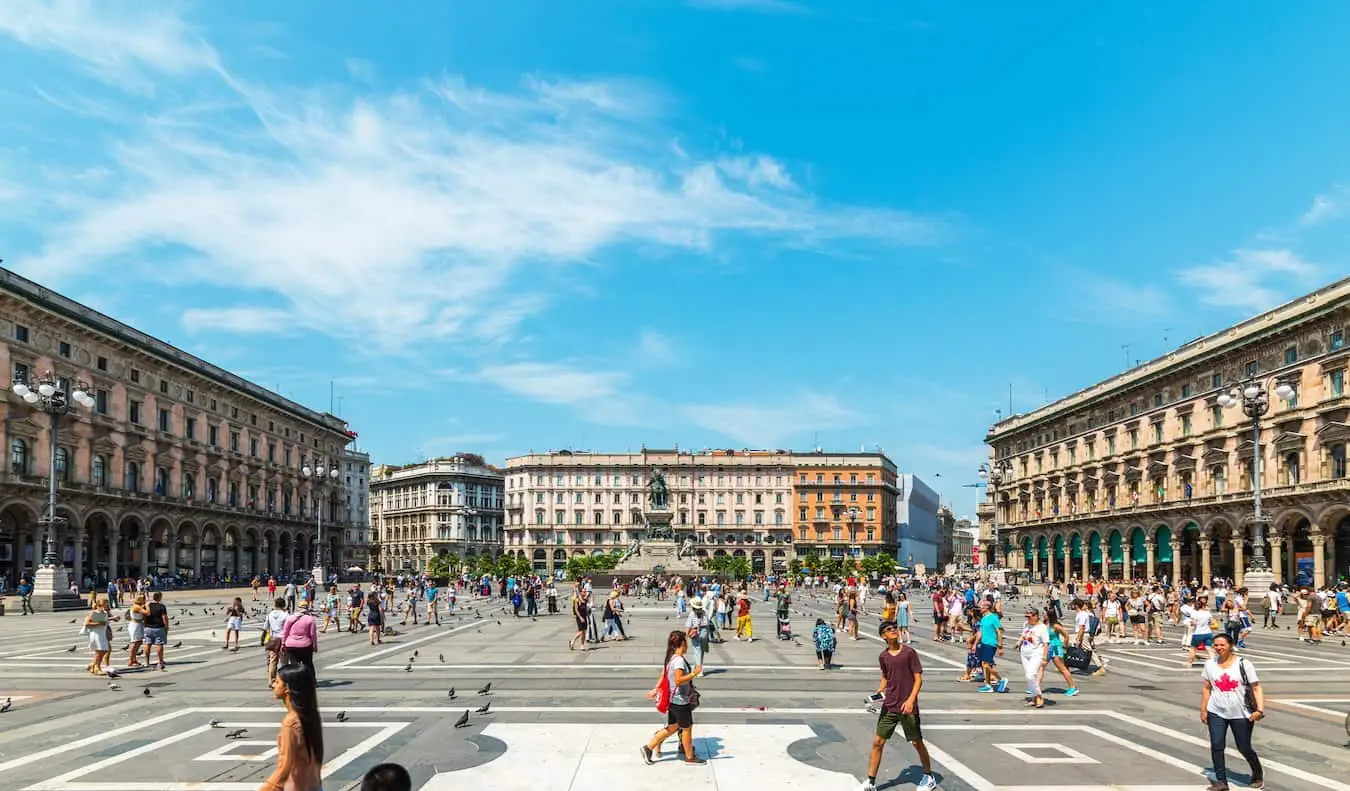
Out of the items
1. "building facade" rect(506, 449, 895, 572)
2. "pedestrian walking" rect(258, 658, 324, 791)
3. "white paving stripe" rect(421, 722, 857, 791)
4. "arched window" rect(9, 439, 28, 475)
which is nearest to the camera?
"pedestrian walking" rect(258, 658, 324, 791)

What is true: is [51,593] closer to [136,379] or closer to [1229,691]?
[136,379]

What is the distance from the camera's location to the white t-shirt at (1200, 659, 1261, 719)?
415 inches

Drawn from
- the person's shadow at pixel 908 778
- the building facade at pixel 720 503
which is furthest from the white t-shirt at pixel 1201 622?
the building facade at pixel 720 503

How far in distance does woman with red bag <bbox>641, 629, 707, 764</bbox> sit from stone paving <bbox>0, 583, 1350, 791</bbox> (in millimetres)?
236

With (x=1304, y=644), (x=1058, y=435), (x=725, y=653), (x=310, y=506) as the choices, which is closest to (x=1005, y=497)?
(x=1058, y=435)

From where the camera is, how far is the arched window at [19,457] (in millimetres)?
57659

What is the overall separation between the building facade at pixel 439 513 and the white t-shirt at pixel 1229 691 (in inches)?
5369

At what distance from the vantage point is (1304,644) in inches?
1169

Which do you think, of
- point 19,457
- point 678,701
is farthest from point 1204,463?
point 19,457

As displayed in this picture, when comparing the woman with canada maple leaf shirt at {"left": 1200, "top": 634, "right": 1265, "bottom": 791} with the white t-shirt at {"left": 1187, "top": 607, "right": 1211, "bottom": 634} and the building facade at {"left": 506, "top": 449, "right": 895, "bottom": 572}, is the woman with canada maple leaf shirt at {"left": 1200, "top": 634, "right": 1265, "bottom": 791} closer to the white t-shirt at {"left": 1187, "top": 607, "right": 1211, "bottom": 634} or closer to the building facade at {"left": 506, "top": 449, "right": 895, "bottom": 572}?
the white t-shirt at {"left": 1187, "top": 607, "right": 1211, "bottom": 634}

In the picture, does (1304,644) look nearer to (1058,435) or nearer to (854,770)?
(854,770)

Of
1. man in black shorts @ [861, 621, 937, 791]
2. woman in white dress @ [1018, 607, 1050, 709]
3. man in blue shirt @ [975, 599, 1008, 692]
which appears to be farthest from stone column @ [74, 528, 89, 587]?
man in black shorts @ [861, 621, 937, 791]

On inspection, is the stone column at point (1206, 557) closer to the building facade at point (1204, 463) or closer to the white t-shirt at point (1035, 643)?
the building facade at point (1204, 463)

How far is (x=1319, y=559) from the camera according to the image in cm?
5600
